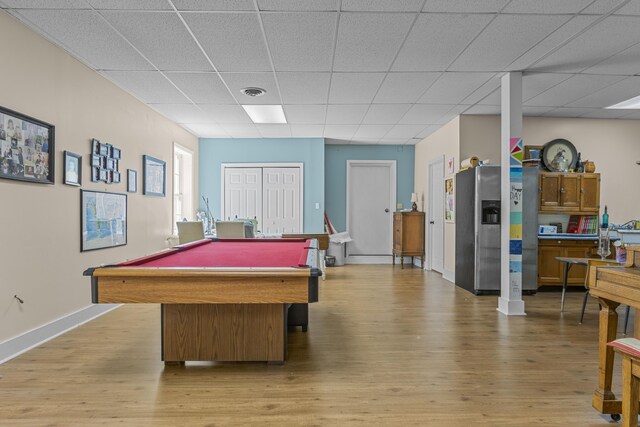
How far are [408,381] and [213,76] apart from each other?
351 centimetres

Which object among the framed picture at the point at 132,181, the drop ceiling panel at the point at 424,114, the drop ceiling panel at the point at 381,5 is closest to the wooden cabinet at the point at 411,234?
the drop ceiling panel at the point at 424,114

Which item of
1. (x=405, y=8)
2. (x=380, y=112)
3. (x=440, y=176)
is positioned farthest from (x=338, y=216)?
(x=405, y=8)

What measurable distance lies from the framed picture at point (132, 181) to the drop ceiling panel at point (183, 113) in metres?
1.07

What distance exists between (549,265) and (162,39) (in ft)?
17.8

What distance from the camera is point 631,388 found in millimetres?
1709

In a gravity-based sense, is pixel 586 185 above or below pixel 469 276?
above

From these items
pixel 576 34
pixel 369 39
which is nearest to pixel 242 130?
pixel 369 39

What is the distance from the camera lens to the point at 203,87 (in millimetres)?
4539

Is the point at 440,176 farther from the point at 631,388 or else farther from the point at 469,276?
the point at 631,388

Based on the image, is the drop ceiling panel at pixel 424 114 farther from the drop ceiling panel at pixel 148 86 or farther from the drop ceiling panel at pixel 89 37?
the drop ceiling panel at pixel 89 37

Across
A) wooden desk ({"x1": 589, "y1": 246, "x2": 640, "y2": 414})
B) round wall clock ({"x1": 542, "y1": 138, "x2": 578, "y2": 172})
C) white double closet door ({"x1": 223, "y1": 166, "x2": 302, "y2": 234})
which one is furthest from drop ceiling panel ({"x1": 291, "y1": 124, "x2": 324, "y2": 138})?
wooden desk ({"x1": 589, "y1": 246, "x2": 640, "y2": 414})

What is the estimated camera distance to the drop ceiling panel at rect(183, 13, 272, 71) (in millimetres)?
Result: 2951

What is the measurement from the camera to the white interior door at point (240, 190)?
7691 mm

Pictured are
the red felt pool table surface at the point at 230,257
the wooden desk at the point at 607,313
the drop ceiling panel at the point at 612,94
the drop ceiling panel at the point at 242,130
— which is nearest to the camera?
the wooden desk at the point at 607,313
